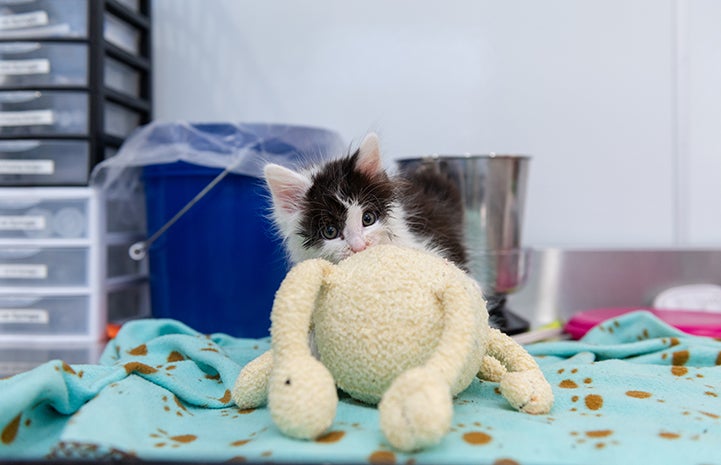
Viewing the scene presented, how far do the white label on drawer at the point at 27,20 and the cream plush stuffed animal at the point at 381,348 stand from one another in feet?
3.78

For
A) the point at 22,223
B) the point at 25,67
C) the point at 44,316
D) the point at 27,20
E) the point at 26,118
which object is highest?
the point at 27,20

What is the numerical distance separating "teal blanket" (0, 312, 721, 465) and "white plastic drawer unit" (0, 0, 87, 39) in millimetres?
874

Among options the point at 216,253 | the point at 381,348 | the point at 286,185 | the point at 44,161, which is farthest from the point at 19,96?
the point at 381,348

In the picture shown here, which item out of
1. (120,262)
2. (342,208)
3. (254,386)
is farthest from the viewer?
(120,262)

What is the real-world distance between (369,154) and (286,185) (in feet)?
0.44

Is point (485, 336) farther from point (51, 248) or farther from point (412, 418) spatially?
point (51, 248)

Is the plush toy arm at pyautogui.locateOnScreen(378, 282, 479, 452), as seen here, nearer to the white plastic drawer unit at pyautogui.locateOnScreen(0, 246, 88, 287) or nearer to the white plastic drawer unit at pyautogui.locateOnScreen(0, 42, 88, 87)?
the white plastic drawer unit at pyautogui.locateOnScreen(0, 246, 88, 287)

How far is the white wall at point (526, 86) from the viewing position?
174 centimetres

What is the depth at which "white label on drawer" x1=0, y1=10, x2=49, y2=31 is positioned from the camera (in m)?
1.46

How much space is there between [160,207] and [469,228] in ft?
2.39

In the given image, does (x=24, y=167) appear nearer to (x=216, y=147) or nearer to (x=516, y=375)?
(x=216, y=147)

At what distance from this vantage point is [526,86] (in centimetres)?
176

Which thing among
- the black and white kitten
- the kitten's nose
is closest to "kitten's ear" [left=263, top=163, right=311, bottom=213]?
the black and white kitten

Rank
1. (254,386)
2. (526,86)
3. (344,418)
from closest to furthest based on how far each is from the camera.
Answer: (344,418), (254,386), (526,86)
